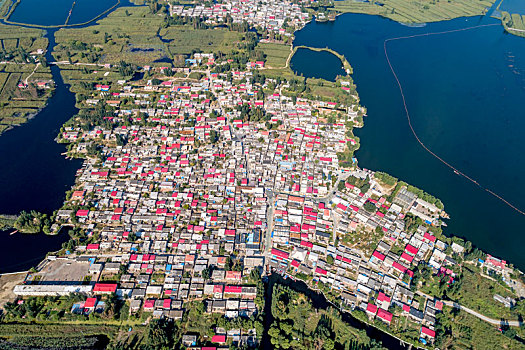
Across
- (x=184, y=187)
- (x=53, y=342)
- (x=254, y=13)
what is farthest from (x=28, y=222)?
(x=254, y=13)

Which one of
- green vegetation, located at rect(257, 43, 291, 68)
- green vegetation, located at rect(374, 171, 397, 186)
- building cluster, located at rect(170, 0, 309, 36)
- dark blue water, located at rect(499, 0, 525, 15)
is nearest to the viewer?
green vegetation, located at rect(374, 171, 397, 186)

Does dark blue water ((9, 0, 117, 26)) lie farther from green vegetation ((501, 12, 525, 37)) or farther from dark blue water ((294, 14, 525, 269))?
green vegetation ((501, 12, 525, 37))

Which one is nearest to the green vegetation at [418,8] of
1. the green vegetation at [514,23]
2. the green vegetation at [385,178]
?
the green vegetation at [514,23]

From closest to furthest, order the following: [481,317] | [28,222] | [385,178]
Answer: [481,317] → [28,222] → [385,178]

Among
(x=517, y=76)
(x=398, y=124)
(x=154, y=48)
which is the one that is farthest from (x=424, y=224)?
(x=154, y=48)

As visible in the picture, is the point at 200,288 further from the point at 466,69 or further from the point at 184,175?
the point at 466,69

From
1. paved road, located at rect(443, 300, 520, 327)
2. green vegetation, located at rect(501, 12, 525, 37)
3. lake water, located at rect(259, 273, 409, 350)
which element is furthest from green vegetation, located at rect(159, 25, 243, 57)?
green vegetation, located at rect(501, 12, 525, 37)

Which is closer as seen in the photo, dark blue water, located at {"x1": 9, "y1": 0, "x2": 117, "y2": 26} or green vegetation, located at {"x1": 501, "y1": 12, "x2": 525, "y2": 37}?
dark blue water, located at {"x1": 9, "y1": 0, "x2": 117, "y2": 26}

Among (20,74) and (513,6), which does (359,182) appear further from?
(513,6)
